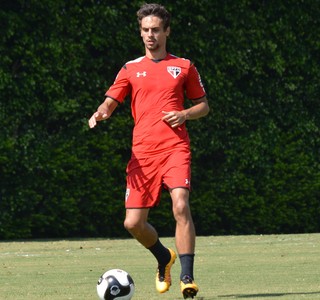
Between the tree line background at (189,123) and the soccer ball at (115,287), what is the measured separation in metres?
8.75

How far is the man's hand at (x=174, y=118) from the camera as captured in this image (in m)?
8.66

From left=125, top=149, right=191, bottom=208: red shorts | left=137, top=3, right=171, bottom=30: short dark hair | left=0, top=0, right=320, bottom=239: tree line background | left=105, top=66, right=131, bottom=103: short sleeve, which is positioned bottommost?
left=0, top=0, right=320, bottom=239: tree line background

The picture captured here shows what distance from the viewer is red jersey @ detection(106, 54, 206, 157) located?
8773 millimetres

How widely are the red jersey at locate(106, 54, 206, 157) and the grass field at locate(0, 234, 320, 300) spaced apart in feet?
3.89

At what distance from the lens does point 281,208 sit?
1880cm

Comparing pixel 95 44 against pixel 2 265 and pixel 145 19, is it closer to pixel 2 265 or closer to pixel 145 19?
pixel 2 265

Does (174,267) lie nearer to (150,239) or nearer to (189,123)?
(150,239)

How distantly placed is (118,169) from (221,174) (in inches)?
70.7

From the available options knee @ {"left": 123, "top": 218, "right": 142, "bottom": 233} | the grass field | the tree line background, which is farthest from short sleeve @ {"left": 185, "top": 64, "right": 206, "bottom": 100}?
the tree line background

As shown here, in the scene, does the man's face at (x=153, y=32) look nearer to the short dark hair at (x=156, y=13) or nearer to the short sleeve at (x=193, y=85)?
the short dark hair at (x=156, y=13)

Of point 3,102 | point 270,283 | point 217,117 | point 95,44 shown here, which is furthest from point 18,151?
point 270,283

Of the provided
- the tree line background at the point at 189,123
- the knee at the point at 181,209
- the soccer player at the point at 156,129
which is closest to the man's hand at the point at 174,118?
the soccer player at the point at 156,129

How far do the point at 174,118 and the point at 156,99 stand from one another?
24cm

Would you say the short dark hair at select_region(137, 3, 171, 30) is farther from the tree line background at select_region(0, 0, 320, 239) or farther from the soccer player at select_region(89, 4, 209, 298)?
the tree line background at select_region(0, 0, 320, 239)
